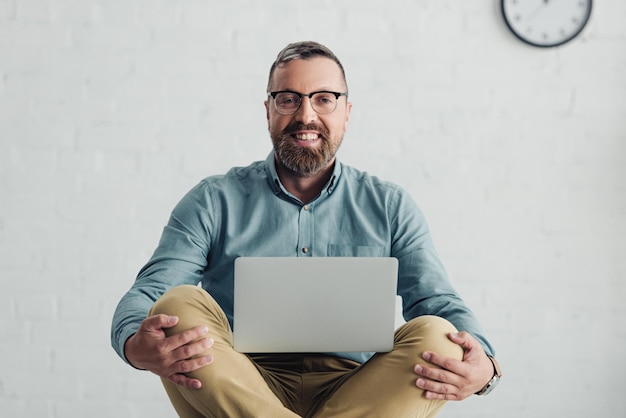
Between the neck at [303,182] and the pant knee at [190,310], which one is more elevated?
the neck at [303,182]

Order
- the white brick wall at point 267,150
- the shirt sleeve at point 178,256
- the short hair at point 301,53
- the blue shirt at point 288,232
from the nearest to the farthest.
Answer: the shirt sleeve at point 178,256 → the blue shirt at point 288,232 → the short hair at point 301,53 → the white brick wall at point 267,150

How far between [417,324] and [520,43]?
1.51 meters

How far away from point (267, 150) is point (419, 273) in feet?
3.25

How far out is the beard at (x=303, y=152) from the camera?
81.4 inches

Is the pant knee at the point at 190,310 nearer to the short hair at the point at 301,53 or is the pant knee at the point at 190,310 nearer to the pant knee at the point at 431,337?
the pant knee at the point at 431,337

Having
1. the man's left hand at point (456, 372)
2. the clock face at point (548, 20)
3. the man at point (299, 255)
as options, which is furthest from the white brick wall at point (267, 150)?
the man's left hand at point (456, 372)

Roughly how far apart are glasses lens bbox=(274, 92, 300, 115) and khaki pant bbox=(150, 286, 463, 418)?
609 millimetres

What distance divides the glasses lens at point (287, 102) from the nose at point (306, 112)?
0.06ft

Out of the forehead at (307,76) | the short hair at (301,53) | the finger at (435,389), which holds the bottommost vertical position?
the finger at (435,389)

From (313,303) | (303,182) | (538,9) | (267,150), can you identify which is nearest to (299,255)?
(303,182)

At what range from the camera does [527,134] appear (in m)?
2.88

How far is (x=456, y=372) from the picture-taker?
162 centimetres

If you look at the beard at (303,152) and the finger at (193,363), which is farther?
the beard at (303,152)

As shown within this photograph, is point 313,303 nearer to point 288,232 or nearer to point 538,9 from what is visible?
point 288,232
